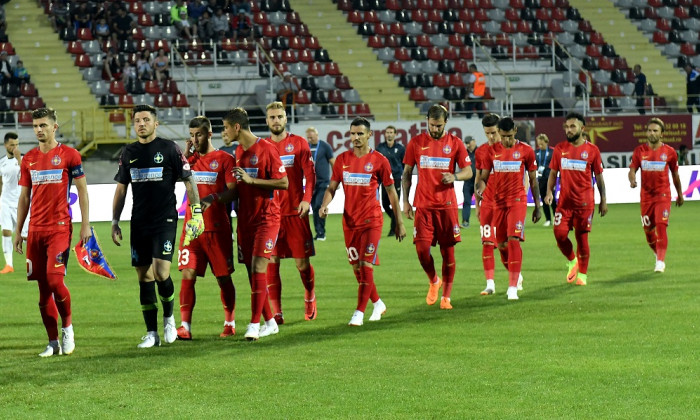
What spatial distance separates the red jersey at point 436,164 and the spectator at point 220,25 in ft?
88.1

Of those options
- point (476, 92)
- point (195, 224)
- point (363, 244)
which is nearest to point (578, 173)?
point (363, 244)

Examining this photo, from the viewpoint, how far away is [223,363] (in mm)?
9102

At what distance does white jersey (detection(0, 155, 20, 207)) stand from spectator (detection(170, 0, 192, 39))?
21.0 metres

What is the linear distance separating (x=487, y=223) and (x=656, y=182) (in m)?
3.52

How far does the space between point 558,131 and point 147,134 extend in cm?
2730

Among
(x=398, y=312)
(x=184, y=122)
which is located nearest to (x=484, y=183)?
(x=398, y=312)

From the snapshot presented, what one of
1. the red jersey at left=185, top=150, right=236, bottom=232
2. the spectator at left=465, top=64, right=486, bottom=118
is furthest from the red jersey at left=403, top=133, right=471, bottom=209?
the spectator at left=465, top=64, right=486, bottom=118

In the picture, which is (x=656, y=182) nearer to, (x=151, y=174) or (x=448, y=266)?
(x=448, y=266)

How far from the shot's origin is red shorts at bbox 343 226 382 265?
11.4 m

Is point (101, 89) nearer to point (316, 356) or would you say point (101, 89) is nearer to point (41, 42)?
point (41, 42)

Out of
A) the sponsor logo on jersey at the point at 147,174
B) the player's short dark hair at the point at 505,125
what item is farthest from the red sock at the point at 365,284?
the player's short dark hair at the point at 505,125

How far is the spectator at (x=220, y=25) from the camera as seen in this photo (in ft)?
127

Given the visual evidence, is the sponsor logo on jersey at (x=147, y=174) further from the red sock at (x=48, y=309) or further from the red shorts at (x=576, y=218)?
the red shorts at (x=576, y=218)

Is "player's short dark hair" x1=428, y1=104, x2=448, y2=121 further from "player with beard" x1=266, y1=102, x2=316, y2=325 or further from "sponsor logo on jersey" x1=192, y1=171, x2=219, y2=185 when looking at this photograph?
"sponsor logo on jersey" x1=192, y1=171, x2=219, y2=185
